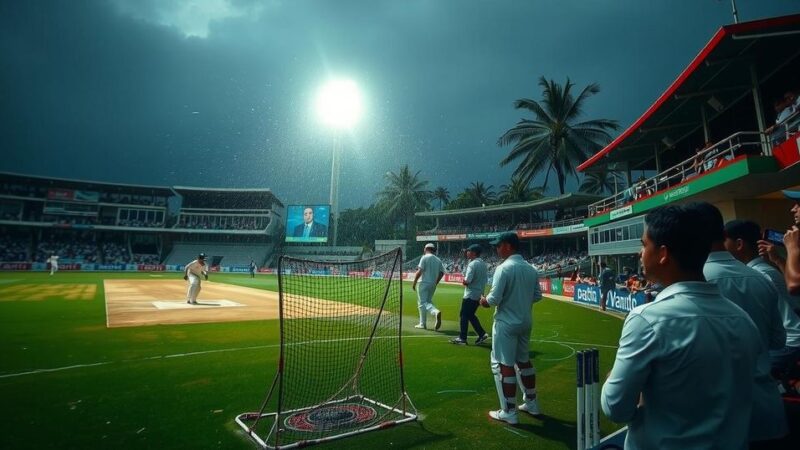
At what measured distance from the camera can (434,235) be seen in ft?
189

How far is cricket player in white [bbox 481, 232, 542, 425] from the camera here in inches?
181

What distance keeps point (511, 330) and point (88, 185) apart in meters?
82.0

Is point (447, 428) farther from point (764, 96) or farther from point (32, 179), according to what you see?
point (32, 179)

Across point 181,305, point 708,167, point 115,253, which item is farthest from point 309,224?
point 708,167

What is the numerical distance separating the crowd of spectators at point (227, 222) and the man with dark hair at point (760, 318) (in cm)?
7471

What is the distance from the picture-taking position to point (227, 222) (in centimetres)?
7206

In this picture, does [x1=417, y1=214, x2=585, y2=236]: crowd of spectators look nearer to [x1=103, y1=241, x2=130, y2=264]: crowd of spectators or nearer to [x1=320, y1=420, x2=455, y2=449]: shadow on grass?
[x1=320, y1=420, x2=455, y2=449]: shadow on grass

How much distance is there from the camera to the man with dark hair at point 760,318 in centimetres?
212

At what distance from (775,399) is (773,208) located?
18.7 metres

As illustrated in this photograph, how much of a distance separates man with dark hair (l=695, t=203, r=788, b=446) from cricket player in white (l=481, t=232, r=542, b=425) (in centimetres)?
211

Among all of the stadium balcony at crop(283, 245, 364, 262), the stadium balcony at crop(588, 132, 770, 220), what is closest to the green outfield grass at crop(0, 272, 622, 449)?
the stadium balcony at crop(588, 132, 770, 220)

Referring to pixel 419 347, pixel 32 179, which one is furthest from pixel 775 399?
pixel 32 179

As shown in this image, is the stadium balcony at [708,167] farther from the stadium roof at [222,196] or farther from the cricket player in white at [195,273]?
the stadium roof at [222,196]

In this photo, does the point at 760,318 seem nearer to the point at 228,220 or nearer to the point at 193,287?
the point at 193,287
